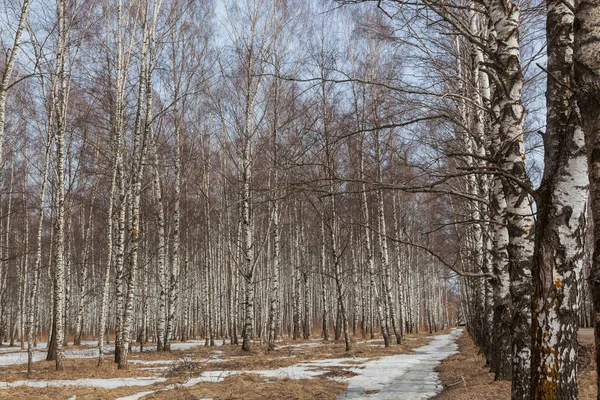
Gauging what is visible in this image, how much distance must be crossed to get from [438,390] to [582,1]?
21.5ft

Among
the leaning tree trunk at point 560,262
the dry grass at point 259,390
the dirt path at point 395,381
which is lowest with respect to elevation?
the dirt path at point 395,381

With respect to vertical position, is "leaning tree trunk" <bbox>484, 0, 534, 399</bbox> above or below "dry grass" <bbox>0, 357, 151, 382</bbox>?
above

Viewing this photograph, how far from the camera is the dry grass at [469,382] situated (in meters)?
6.12

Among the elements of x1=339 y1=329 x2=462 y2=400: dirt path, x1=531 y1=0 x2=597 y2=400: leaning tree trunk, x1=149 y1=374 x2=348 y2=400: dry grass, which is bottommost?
x1=339 y1=329 x2=462 y2=400: dirt path

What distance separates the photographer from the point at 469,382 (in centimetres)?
787

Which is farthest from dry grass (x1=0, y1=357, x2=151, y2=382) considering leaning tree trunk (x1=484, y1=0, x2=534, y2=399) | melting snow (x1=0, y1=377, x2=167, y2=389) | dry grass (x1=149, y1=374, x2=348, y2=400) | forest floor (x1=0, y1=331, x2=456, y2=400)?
leaning tree trunk (x1=484, y1=0, x2=534, y2=399)

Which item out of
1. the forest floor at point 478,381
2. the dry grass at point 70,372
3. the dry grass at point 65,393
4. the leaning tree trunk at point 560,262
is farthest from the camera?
the dry grass at point 70,372

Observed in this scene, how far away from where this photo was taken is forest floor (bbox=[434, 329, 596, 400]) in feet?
20.0

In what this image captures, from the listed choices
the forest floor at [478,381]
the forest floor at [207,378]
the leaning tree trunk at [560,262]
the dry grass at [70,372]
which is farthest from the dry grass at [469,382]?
the dry grass at [70,372]

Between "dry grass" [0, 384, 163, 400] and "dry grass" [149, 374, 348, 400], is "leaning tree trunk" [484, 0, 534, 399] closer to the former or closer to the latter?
"dry grass" [149, 374, 348, 400]

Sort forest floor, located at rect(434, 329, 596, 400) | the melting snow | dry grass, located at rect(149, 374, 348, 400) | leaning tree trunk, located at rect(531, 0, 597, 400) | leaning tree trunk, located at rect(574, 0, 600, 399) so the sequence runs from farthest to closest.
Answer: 1. the melting snow
2. dry grass, located at rect(149, 374, 348, 400)
3. forest floor, located at rect(434, 329, 596, 400)
4. leaning tree trunk, located at rect(531, 0, 597, 400)
5. leaning tree trunk, located at rect(574, 0, 600, 399)

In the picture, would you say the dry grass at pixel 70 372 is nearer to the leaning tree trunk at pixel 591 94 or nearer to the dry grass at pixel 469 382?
the dry grass at pixel 469 382

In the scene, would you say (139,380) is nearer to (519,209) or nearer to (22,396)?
(22,396)

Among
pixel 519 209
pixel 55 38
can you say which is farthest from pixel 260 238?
pixel 519 209
